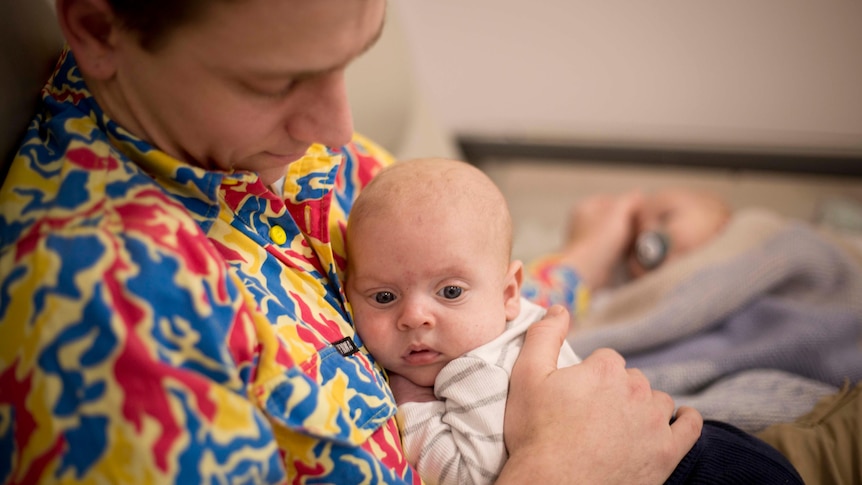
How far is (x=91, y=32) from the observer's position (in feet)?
2.29

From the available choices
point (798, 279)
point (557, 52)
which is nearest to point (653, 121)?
point (557, 52)

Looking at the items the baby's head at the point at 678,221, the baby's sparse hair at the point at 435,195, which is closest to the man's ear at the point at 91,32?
the baby's sparse hair at the point at 435,195

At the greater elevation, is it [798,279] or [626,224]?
[798,279]

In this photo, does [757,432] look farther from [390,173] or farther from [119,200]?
[119,200]

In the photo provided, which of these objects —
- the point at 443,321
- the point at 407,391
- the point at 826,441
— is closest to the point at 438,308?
the point at 443,321

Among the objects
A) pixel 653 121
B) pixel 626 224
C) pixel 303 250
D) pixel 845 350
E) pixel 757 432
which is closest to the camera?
pixel 303 250

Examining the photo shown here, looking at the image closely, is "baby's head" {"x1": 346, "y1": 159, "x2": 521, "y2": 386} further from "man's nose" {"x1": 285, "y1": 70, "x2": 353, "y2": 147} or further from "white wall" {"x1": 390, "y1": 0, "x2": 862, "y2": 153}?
"white wall" {"x1": 390, "y1": 0, "x2": 862, "y2": 153}

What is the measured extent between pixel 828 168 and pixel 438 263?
1608 mm

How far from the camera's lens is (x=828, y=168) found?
80.5 inches

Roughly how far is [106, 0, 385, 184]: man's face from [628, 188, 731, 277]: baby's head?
128cm

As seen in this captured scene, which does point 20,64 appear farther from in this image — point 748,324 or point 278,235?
point 748,324

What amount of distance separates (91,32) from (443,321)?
50cm

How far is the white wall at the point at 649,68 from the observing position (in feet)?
7.55

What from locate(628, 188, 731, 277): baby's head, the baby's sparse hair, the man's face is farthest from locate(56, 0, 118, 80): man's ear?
locate(628, 188, 731, 277): baby's head
